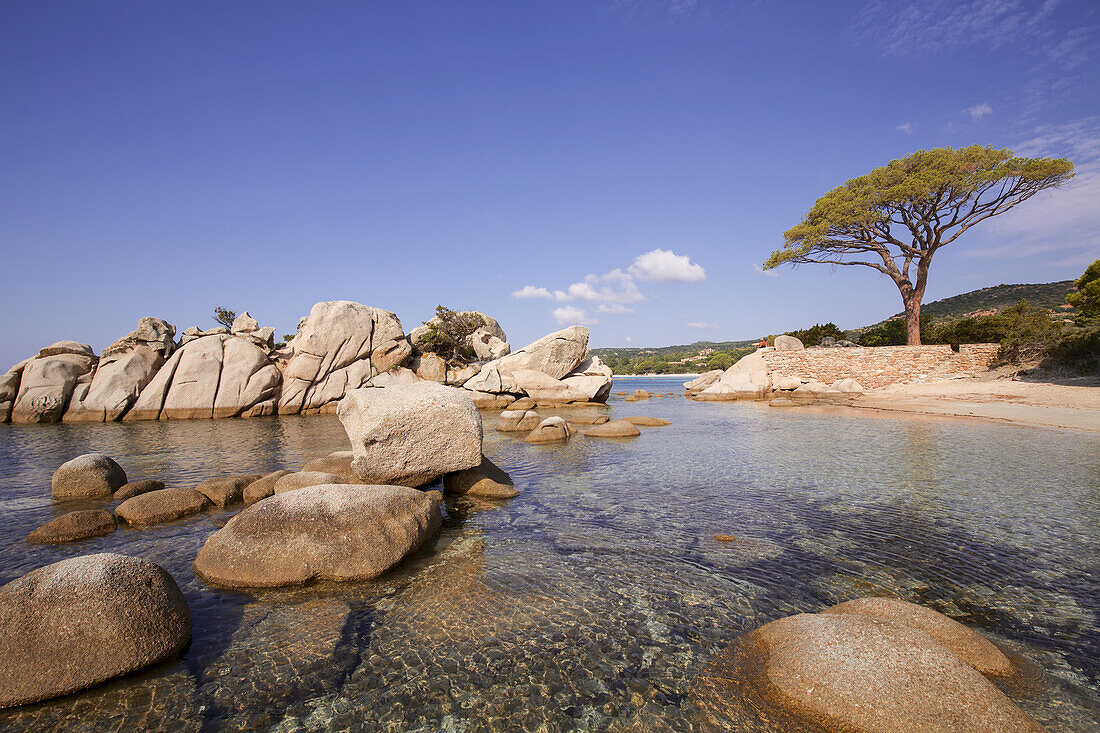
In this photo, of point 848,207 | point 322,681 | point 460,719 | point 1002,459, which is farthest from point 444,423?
point 848,207

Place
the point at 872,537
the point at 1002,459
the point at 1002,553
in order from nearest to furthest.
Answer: the point at 1002,553 → the point at 872,537 → the point at 1002,459

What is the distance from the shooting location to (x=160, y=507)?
917 centimetres

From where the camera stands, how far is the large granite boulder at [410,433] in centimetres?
955

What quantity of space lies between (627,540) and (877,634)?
4.13m

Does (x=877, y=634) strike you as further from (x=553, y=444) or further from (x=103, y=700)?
(x=553, y=444)

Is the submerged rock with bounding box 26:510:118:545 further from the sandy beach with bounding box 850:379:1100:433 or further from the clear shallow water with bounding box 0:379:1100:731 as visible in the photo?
the sandy beach with bounding box 850:379:1100:433

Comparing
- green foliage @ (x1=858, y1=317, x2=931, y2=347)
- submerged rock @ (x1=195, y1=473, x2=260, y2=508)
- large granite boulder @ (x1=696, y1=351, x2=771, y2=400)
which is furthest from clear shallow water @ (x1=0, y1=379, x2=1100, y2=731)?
green foliage @ (x1=858, y1=317, x2=931, y2=347)

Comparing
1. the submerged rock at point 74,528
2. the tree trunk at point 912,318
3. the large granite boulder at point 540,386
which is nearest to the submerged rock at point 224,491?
the submerged rock at point 74,528

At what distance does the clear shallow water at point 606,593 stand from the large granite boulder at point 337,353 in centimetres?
2301

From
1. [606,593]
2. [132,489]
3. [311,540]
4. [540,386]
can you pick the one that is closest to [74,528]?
[132,489]

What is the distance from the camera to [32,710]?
377cm

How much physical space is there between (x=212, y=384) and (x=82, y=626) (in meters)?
33.9

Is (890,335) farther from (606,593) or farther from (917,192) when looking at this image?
(606,593)

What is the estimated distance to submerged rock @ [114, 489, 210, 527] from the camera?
8.91m
